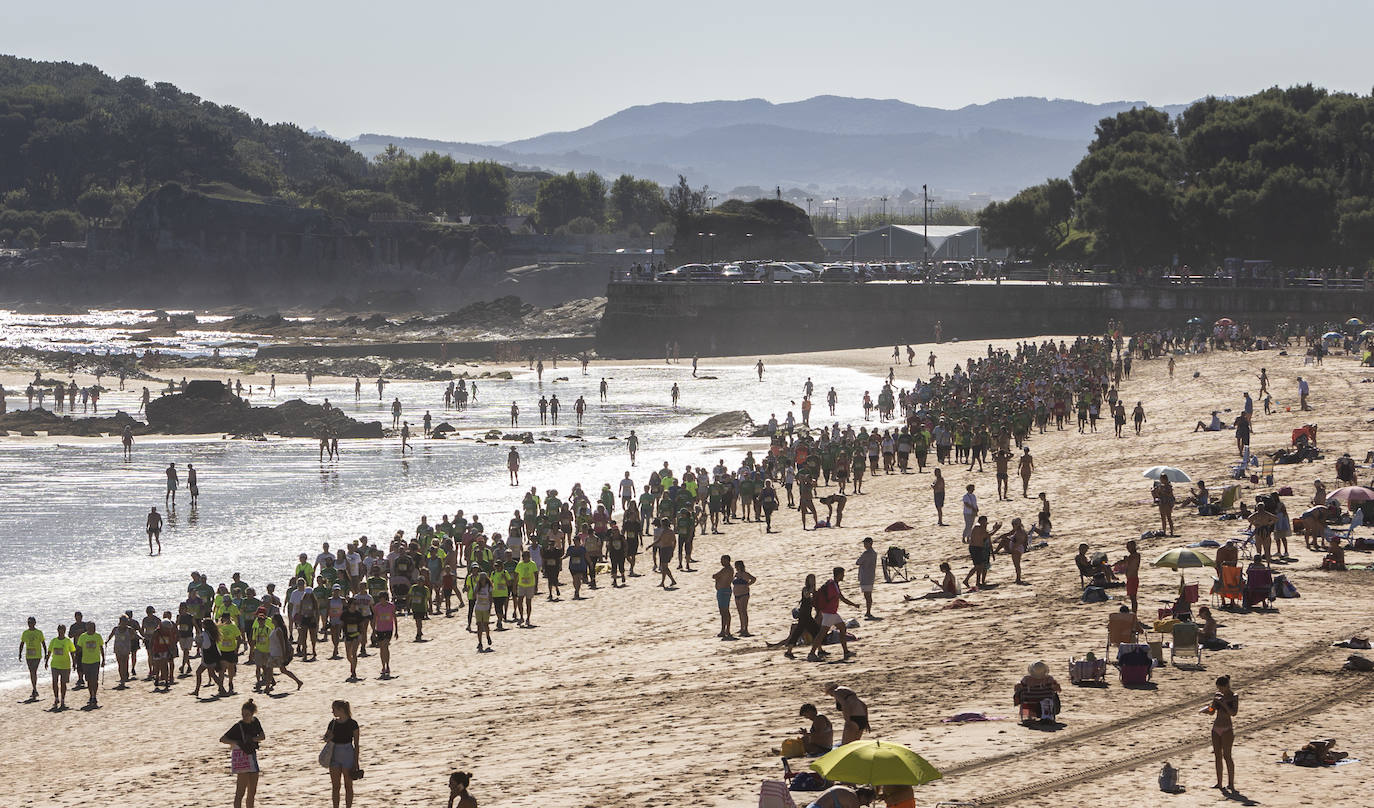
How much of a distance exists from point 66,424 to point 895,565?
106ft

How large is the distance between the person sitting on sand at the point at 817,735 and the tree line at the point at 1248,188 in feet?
171

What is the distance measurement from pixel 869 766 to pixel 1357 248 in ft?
180

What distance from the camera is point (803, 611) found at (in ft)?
46.5

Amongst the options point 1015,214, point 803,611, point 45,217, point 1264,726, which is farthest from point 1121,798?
point 45,217

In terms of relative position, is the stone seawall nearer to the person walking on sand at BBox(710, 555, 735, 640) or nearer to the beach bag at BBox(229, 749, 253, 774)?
the person walking on sand at BBox(710, 555, 735, 640)

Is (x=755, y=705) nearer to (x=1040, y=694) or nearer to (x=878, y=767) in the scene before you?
(x=1040, y=694)

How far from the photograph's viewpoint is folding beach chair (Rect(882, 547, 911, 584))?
58.5ft

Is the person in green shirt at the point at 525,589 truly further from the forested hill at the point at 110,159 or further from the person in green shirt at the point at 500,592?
the forested hill at the point at 110,159

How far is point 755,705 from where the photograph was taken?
1237 centimetres

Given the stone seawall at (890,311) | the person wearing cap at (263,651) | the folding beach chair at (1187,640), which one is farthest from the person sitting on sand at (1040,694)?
the stone seawall at (890,311)

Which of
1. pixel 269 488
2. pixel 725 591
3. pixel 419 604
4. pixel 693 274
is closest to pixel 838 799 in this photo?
pixel 725 591

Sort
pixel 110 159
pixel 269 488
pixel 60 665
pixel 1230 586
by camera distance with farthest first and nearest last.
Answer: pixel 110 159
pixel 269 488
pixel 60 665
pixel 1230 586

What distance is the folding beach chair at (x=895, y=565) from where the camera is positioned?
17844 mm

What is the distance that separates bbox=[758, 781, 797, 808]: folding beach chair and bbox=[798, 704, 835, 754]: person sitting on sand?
5.60 feet
